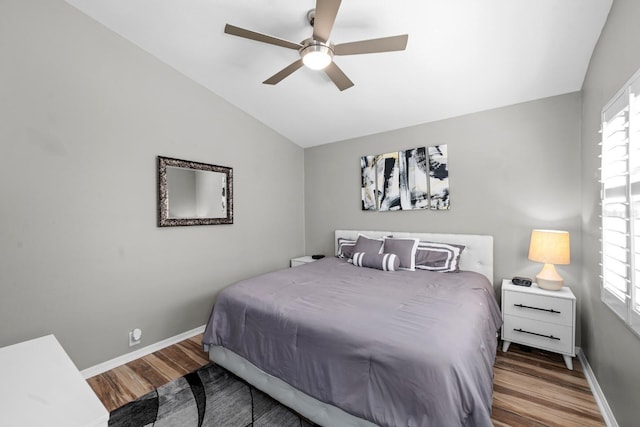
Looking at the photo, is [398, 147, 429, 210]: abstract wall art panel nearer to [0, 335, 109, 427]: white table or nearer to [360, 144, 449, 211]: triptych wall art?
[360, 144, 449, 211]: triptych wall art

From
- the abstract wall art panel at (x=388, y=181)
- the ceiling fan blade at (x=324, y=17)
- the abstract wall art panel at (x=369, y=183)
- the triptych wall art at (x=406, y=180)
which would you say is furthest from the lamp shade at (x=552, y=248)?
the ceiling fan blade at (x=324, y=17)

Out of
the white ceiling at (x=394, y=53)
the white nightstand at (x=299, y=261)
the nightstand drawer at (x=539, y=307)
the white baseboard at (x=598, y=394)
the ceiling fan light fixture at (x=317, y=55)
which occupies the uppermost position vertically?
the white ceiling at (x=394, y=53)

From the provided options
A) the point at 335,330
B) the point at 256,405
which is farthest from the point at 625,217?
the point at 256,405

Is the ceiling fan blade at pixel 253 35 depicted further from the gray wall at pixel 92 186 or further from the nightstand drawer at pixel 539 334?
the nightstand drawer at pixel 539 334

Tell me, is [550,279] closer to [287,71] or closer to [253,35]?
[287,71]

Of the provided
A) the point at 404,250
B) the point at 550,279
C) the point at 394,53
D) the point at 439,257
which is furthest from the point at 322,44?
the point at 550,279

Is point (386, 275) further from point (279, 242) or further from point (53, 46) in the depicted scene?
point (53, 46)

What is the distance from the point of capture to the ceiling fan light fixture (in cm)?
188

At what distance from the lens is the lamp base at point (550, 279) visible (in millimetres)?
2391

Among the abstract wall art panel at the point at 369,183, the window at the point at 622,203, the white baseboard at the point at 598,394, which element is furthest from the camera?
the abstract wall art panel at the point at 369,183

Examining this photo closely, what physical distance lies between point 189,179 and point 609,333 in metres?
3.66

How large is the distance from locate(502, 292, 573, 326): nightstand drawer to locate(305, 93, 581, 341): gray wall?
0.51 m

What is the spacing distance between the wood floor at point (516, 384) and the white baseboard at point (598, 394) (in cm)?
3

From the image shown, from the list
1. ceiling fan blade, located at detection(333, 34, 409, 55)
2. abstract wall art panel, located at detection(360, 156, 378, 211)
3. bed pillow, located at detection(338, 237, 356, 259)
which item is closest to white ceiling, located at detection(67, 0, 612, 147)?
ceiling fan blade, located at detection(333, 34, 409, 55)
